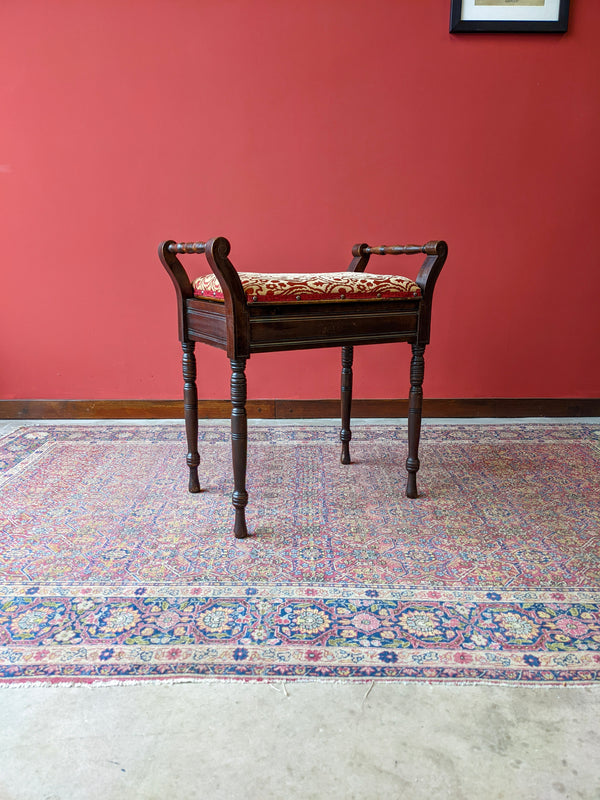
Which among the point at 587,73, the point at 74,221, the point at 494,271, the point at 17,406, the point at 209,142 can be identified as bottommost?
the point at 17,406

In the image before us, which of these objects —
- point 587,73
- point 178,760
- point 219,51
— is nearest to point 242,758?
point 178,760

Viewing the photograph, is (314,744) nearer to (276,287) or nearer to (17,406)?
(276,287)

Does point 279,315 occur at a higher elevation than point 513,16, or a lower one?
lower

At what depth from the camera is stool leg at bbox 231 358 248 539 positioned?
5.61 ft

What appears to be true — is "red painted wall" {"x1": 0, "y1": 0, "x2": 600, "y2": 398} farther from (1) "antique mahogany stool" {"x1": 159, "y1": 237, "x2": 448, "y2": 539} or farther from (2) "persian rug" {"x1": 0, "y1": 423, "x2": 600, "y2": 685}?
(1) "antique mahogany stool" {"x1": 159, "y1": 237, "x2": 448, "y2": 539}

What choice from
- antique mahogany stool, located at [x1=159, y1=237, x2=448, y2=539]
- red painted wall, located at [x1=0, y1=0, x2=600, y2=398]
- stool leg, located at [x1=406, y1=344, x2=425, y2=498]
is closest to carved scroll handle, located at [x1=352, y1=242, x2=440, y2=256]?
antique mahogany stool, located at [x1=159, y1=237, x2=448, y2=539]

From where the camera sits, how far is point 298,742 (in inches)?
40.5

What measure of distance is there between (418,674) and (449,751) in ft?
0.60

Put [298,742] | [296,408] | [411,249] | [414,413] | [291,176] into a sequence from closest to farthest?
1. [298,742]
2. [411,249]
3. [414,413]
4. [291,176]
5. [296,408]

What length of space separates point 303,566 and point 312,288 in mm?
789

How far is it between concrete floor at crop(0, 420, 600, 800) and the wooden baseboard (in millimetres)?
1956

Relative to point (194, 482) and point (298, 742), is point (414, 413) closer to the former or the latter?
point (194, 482)

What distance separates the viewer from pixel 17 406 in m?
3.04

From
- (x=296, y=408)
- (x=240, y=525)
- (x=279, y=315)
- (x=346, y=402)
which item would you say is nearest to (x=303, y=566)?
(x=240, y=525)
